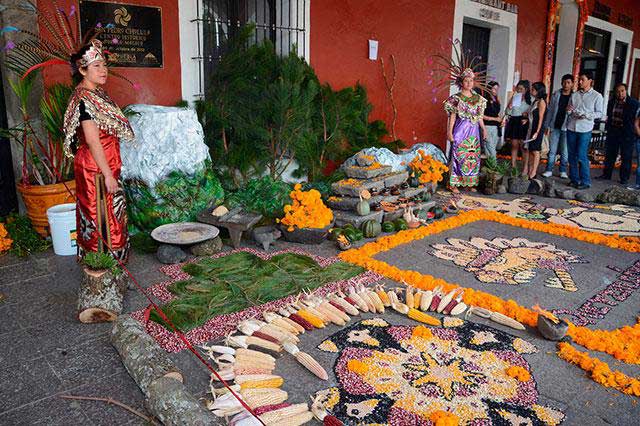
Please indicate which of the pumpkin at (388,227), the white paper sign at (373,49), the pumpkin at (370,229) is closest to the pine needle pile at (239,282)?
the pumpkin at (370,229)

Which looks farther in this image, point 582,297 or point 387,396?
point 582,297

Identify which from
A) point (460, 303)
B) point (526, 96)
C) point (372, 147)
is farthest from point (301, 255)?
point (526, 96)

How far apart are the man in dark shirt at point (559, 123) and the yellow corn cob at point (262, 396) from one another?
26.5ft

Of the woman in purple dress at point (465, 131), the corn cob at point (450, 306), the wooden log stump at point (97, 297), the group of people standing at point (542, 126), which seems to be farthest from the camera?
the group of people standing at point (542, 126)

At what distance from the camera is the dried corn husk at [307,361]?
3004mm

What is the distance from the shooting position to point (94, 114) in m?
3.85

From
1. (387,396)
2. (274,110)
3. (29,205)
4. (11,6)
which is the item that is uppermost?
(11,6)

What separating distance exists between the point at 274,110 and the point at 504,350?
178 inches

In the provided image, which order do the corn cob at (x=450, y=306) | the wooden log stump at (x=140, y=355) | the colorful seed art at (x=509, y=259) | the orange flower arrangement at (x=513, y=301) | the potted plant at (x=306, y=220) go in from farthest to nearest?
the potted plant at (x=306, y=220)
the colorful seed art at (x=509, y=259)
the corn cob at (x=450, y=306)
the orange flower arrangement at (x=513, y=301)
the wooden log stump at (x=140, y=355)

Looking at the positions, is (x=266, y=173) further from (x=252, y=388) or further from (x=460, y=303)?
(x=252, y=388)

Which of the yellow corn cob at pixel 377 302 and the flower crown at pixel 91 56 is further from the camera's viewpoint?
the yellow corn cob at pixel 377 302

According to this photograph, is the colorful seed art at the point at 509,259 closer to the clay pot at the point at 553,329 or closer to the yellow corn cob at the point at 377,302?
the clay pot at the point at 553,329

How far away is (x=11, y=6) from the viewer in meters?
5.05

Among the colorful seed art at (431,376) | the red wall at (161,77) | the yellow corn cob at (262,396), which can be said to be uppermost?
the red wall at (161,77)
